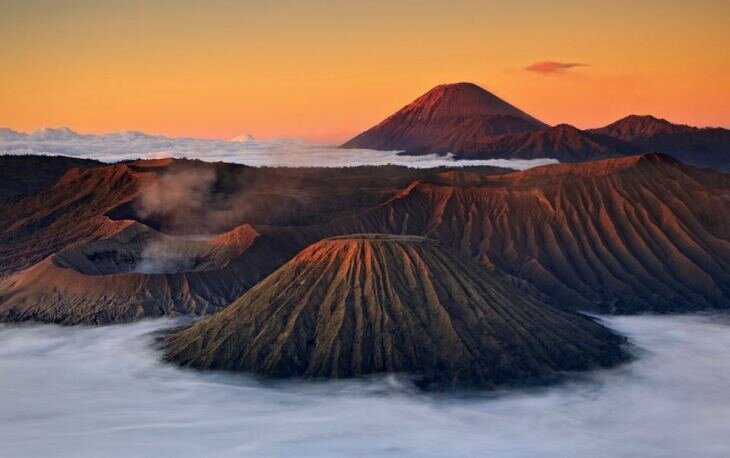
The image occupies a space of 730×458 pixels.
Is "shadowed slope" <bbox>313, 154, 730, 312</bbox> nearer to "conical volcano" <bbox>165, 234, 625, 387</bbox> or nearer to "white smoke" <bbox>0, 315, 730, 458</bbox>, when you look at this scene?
"white smoke" <bbox>0, 315, 730, 458</bbox>

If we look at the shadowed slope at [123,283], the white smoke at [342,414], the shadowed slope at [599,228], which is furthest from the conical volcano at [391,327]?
the shadowed slope at [599,228]

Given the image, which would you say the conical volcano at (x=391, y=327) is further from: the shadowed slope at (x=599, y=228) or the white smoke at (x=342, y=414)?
the shadowed slope at (x=599, y=228)

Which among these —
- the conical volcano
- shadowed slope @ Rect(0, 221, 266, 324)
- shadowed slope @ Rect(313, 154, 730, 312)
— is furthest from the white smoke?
shadowed slope @ Rect(313, 154, 730, 312)

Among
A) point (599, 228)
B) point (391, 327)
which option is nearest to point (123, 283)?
point (391, 327)

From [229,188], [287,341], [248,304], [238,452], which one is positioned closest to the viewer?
→ [238,452]

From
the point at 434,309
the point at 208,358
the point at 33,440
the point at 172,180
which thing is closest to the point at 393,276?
the point at 434,309

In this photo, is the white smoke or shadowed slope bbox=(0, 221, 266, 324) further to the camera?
shadowed slope bbox=(0, 221, 266, 324)

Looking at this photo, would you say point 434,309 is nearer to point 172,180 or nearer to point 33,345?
point 33,345
